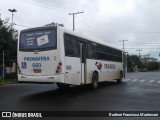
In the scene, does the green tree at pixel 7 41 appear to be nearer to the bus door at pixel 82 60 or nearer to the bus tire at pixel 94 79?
the bus tire at pixel 94 79

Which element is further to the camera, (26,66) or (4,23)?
(4,23)

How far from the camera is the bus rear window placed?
48.0 ft

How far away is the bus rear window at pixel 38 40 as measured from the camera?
48.0ft

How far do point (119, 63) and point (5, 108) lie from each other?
1677 centimetres

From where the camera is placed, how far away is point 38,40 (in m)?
14.9

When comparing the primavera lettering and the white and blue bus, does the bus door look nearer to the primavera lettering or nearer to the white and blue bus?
the white and blue bus

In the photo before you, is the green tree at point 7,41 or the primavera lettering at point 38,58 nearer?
the primavera lettering at point 38,58

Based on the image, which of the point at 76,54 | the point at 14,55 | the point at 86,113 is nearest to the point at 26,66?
the point at 76,54

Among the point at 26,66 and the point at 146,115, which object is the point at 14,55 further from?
the point at 146,115

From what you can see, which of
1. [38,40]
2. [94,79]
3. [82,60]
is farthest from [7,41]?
[38,40]

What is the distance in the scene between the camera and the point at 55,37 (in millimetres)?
14586

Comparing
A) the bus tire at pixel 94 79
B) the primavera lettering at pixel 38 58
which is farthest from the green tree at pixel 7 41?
the primavera lettering at pixel 38 58

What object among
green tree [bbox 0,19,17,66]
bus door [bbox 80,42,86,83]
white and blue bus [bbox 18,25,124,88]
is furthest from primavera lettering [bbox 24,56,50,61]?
green tree [bbox 0,19,17,66]

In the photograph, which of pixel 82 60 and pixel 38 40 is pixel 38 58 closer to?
pixel 38 40
